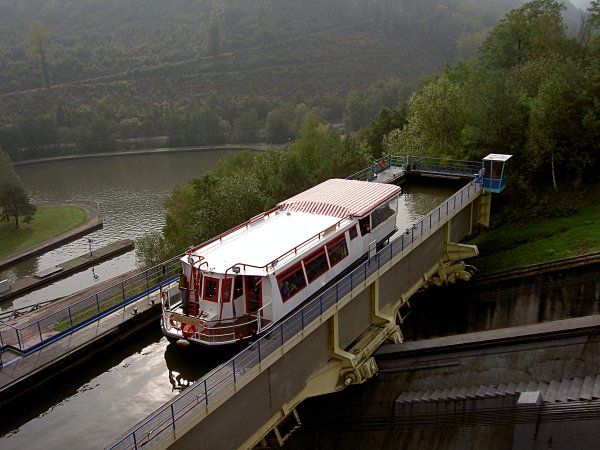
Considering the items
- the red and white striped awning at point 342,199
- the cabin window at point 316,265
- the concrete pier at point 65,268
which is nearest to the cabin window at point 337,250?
the cabin window at point 316,265

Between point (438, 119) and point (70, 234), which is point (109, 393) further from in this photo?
point (70, 234)

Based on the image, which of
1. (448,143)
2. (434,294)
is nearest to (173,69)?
(448,143)

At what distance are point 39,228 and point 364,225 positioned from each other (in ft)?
144

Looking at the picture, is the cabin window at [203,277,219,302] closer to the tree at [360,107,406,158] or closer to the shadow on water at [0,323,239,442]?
the shadow on water at [0,323,239,442]

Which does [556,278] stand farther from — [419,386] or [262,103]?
[262,103]

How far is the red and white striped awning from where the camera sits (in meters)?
15.3

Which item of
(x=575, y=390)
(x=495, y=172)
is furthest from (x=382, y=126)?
(x=575, y=390)

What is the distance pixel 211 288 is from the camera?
1209 centimetres

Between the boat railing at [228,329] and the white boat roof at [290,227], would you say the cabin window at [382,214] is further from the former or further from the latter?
the boat railing at [228,329]

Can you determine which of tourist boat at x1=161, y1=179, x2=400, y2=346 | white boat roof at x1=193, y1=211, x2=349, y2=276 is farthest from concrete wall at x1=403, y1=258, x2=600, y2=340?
white boat roof at x1=193, y1=211, x2=349, y2=276

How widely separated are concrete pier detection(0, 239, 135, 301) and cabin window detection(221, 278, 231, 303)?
30.6 m

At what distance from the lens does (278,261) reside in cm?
1246

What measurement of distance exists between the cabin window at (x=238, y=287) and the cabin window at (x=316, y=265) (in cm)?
187

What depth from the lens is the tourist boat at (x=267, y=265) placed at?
12.0 m
